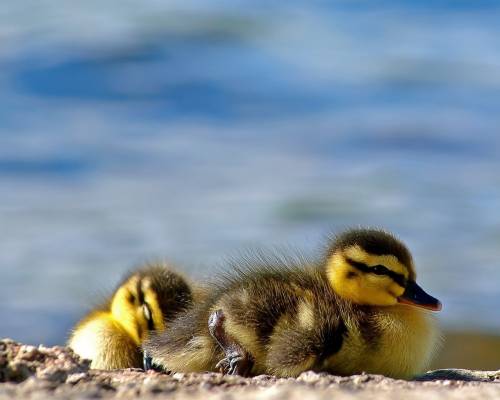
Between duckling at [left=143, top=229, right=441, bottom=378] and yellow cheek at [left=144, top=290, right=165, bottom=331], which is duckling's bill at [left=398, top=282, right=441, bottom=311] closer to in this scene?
duckling at [left=143, top=229, right=441, bottom=378]

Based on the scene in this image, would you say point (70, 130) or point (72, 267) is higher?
point (70, 130)

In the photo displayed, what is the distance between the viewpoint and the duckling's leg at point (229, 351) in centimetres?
506

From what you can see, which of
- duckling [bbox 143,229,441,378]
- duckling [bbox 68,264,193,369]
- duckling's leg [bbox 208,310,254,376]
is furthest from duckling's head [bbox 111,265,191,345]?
duckling's leg [bbox 208,310,254,376]

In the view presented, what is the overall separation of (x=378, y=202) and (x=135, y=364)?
740cm

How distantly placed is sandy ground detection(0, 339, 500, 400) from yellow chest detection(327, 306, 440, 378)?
0.84 ft

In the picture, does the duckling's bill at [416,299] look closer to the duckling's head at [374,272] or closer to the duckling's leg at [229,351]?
the duckling's head at [374,272]

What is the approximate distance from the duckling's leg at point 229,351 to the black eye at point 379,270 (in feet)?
1.87

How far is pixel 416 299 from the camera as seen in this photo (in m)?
5.31

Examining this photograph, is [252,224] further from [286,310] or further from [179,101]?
[286,310]

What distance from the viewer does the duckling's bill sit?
5.29 m

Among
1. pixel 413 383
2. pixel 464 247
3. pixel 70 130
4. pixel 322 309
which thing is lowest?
pixel 413 383

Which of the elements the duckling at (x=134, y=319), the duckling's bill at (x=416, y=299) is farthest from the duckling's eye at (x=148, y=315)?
the duckling's bill at (x=416, y=299)

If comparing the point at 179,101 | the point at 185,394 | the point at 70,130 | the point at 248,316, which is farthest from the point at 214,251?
the point at 185,394

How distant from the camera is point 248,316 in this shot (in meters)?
5.09
